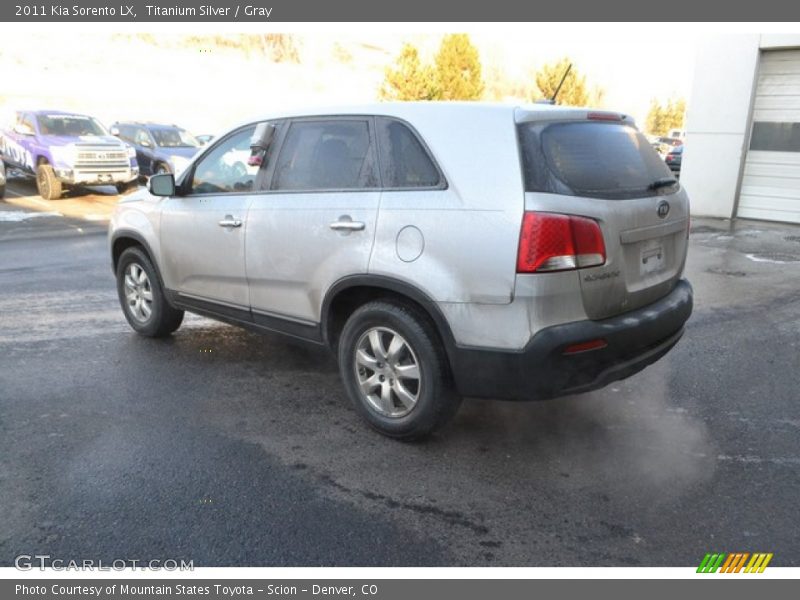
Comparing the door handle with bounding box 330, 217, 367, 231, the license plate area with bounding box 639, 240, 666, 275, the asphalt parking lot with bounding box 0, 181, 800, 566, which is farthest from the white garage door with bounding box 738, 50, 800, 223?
the door handle with bounding box 330, 217, 367, 231

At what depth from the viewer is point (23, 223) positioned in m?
12.0

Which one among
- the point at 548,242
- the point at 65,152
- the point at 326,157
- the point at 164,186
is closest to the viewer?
the point at 548,242

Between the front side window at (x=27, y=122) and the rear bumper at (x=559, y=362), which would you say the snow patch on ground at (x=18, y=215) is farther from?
the rear bumper at (x=559, y=362)

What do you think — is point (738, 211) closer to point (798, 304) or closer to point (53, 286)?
point (798, 304)

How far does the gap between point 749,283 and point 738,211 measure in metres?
6.58

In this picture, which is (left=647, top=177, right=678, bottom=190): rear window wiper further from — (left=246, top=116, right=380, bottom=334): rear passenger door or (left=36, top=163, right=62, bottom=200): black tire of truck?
(left=36, top=163, right=62, bottom=200): black tire of truck

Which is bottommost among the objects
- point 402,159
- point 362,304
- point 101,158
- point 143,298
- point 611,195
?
point 143,298

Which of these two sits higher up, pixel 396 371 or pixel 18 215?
pixel 396 371

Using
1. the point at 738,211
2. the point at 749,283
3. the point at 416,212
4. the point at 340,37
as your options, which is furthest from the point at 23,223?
the point at 340,37

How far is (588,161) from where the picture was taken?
323 cm

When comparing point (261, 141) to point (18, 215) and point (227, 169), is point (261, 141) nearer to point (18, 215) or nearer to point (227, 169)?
point (227, 169)

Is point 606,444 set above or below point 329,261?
below

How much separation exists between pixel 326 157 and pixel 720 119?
11.9 m
